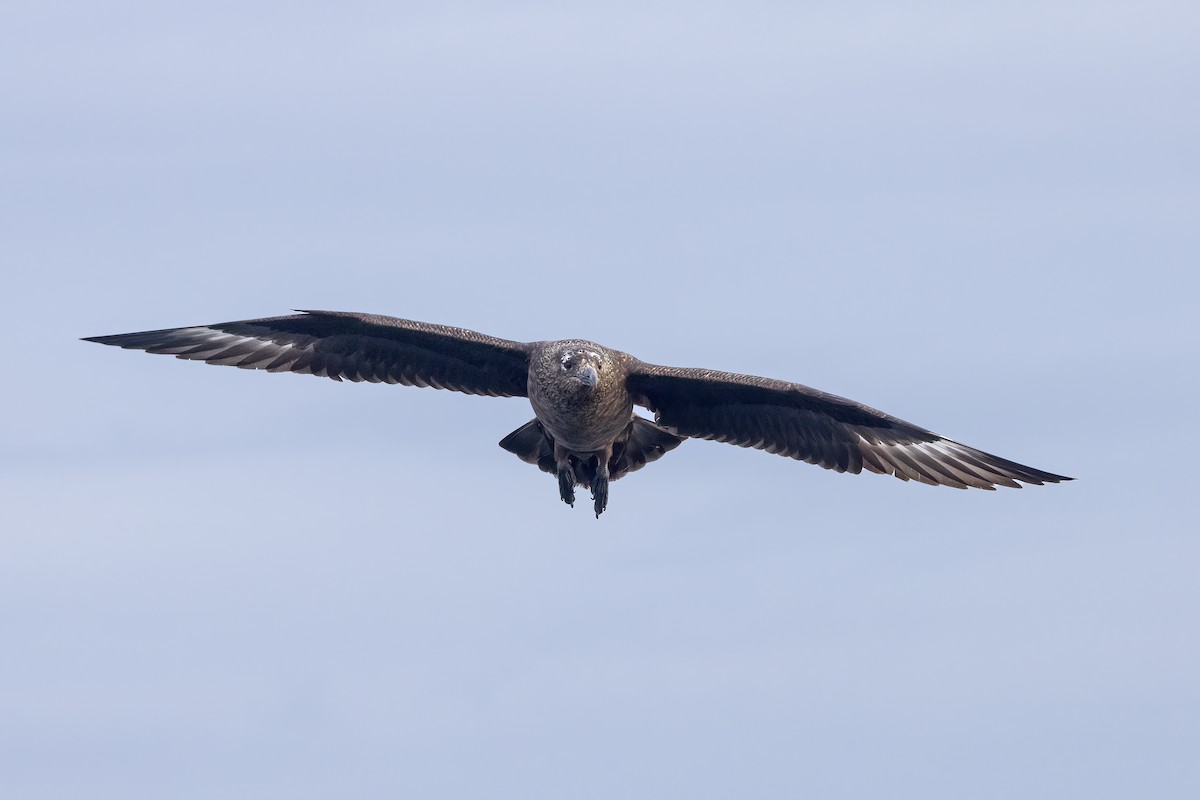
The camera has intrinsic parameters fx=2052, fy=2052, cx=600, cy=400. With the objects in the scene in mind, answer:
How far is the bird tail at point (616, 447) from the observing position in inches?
744

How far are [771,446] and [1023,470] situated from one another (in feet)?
7.40

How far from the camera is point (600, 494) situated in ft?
61.4

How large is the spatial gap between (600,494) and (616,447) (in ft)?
1.56

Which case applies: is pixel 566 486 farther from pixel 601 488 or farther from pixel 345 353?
pixel 345 353

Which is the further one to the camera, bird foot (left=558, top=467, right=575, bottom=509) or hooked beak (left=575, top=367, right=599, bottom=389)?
bird foot (left=558, top=467, right=575, bottom=509)

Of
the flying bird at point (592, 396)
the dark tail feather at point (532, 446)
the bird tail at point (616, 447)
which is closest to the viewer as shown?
the flying bird at point (592, 396)


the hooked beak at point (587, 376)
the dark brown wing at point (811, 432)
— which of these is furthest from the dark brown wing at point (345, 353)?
the dark brown wing at point (811, 432)

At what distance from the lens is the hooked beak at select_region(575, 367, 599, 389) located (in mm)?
17469

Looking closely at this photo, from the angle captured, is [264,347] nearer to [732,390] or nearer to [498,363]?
[498,363]

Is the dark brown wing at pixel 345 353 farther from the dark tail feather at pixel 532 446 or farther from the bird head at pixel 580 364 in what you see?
the bird head at pixel 580 364

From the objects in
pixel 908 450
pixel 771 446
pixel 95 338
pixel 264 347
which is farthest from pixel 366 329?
pixel 908 450

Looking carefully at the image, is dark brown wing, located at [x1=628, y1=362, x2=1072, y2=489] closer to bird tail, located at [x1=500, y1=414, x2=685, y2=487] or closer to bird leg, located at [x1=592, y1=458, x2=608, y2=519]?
bird tail, located at [x1=500, y1=414, x2=685, y2=487]

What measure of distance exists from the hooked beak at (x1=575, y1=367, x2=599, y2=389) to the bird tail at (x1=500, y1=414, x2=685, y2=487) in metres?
1.40

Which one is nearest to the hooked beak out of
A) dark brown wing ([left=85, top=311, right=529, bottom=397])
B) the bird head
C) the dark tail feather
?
the bird head
